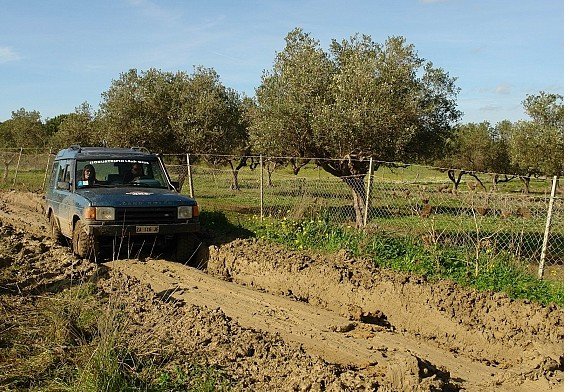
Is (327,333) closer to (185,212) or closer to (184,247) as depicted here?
(185,212)

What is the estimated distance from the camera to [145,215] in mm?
9891

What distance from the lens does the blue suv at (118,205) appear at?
975 centimetres

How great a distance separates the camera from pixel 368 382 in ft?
16.4

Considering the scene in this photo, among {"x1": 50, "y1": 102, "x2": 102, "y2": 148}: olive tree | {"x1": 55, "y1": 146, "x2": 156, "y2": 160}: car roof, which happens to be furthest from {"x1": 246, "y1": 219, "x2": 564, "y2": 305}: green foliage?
{"x1": 50, "y1": 102, "x2": 102, "y2": 148}: olive tree

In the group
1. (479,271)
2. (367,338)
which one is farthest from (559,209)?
(367,338)

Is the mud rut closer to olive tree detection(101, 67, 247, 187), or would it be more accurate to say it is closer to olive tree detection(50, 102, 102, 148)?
olive tree detection(101, 67, 247, 187)

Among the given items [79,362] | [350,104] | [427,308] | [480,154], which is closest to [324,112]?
[350,104]

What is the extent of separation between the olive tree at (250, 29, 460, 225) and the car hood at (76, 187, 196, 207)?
259 inches

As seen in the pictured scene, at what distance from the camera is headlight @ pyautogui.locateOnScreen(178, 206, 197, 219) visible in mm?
10148

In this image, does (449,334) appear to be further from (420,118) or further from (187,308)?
(420,118)

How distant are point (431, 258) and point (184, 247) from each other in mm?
4225

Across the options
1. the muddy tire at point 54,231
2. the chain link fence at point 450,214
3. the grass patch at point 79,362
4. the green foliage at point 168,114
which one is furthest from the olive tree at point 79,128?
the grass patch at point 79,362

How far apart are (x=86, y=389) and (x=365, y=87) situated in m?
13.8

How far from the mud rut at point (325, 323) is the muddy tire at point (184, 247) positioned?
400 millimetres
